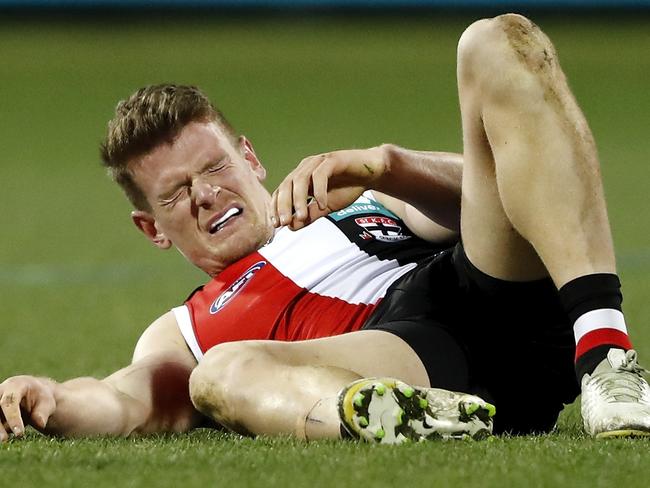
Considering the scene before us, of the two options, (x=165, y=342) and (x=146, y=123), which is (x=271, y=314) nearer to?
(x=165, y=342)

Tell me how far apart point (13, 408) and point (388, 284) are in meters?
0.99

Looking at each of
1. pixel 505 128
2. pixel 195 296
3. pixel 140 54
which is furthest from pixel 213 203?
Result: pixel 140 54

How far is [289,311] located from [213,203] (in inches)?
13.2

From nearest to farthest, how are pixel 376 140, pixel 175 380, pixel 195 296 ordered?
1. pixel 175 380
2. pixel 195 296
3. pixel 376 140

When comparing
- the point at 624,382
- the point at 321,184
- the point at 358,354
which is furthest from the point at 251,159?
the point at 624,382

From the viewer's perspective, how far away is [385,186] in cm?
338

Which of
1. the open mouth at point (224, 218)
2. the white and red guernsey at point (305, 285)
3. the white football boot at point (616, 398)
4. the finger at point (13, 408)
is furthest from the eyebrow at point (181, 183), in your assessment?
the white football boot at point (616, 398)

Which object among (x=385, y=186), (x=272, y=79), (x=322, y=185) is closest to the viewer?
(x=322, y=185)

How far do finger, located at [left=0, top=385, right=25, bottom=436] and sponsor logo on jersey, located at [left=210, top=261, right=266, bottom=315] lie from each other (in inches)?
25.6

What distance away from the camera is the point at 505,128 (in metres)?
2.96

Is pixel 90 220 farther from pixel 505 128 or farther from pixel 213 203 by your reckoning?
pixel 505 128

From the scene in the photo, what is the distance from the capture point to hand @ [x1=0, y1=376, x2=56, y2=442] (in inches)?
115

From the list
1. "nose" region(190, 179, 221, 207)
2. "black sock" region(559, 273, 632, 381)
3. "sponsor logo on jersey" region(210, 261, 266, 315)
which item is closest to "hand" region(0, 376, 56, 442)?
"sponsor logo on jersey" region(210, 261, 266, 315)

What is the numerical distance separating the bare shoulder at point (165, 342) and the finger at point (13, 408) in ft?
1.69
